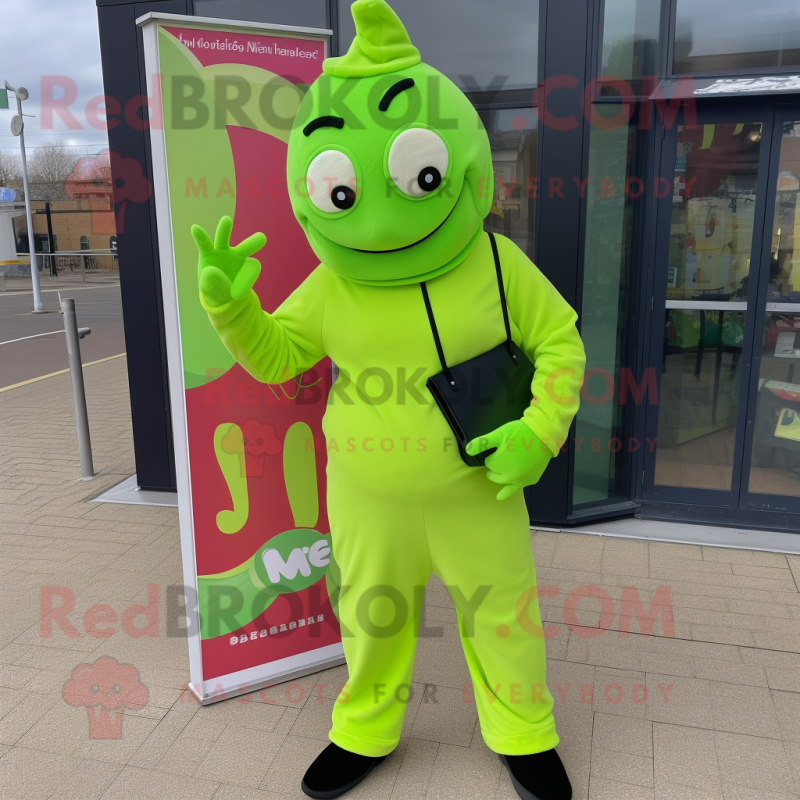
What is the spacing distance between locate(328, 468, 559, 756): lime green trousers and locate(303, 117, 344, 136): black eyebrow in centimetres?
104

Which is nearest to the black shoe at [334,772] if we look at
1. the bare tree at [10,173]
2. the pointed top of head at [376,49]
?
the pointed top of head at [376,49]

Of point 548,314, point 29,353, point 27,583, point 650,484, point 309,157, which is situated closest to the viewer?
point 309,157

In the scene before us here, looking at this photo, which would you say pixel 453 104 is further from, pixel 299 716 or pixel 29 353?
pixel 29 353

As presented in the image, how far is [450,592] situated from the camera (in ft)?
8.37

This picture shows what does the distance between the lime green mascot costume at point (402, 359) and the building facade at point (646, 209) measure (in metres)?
2.09

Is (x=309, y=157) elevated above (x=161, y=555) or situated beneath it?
elevated above

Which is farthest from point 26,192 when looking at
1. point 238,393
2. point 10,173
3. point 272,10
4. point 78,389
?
point 10,173

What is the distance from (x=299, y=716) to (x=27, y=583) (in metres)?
1.86

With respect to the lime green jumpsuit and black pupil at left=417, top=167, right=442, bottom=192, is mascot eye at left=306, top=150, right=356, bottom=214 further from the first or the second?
the lime green jumpsuit

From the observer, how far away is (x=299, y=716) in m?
3.00

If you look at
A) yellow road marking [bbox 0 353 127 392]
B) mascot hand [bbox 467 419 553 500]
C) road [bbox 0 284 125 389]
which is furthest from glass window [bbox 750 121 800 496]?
road [bbox 0 284 125 389]

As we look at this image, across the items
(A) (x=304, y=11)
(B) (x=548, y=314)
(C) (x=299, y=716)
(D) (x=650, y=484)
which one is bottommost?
(C) (x=299, y=716)

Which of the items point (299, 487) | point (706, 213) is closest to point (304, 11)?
point (706, 213)

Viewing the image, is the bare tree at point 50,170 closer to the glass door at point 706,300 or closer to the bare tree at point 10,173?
the bare tree at point 10,173
